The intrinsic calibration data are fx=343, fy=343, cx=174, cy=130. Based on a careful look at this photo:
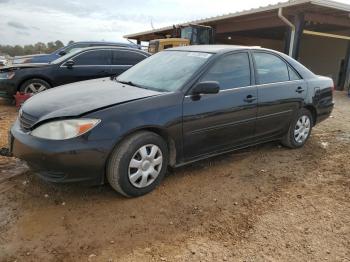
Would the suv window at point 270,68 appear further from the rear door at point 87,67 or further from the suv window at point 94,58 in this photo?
the suv window at point 94,58

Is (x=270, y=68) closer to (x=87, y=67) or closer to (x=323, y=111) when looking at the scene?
(x=323, y=111)

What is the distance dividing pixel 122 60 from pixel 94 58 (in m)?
0.72

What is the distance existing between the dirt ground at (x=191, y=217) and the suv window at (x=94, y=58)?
178 inches

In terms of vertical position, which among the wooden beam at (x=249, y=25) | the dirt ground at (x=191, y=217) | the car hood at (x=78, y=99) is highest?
the wooden beam at (x=249, y=25)

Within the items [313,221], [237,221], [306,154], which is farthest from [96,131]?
[306,154]

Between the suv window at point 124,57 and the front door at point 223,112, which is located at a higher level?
the suv window at point 124,57

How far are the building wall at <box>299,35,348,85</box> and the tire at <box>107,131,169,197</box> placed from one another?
19.1m

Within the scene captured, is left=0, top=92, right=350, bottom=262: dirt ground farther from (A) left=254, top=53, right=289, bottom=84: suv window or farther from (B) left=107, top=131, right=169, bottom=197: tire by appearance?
(A) left=254, top=53, right=289, bottom=84: suv window

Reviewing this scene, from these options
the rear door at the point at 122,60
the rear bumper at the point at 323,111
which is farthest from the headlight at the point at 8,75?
the rear bumper at the point at 323,111

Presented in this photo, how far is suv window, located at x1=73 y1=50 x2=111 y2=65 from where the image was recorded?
27.5ft

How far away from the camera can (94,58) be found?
8.52 metres

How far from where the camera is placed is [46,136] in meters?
3.14

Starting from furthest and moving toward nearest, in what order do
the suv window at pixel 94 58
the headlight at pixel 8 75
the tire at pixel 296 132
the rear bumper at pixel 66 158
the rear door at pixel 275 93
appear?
the suv window at pixel 94 58 < the headlight at pixel 8 75 < the tire at pixel 296 132 < the rear door at pixel 275 93 < the rear bumper at pixel 66 158

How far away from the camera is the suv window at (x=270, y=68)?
4.63 metres
